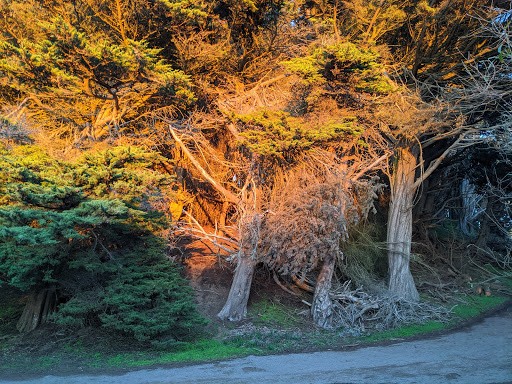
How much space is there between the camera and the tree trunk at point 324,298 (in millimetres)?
12570

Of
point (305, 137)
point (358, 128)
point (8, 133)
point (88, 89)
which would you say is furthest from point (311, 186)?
point (8, 133)

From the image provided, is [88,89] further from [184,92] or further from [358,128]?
[358,128]

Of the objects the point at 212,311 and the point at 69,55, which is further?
the point at 212,311

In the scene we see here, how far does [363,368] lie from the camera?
845 centimetres

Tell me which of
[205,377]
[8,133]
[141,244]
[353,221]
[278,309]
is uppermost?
[8,133]

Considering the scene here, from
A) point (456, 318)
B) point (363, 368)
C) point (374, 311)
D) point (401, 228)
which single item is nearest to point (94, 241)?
point (363, 368)

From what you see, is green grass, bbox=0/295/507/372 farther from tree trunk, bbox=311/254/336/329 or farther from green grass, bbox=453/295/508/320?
tree trunk, bbox=311/254/336/329

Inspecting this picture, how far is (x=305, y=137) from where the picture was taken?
1155cm

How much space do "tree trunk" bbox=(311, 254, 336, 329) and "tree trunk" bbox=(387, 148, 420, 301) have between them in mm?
2514

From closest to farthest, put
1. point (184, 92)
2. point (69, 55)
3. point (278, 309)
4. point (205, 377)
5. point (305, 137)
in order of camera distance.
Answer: point (205, 377) → point (69, 55) → point (305, 137) → point (184, 92) → point (278, 309)

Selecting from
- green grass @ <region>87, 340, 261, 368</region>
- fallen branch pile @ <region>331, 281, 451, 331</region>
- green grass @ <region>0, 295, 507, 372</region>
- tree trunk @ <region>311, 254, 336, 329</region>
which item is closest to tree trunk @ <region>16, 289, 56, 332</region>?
green grass @ <region>0, 295, 507, 372</region>

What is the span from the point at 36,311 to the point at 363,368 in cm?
839

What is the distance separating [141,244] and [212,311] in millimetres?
3518

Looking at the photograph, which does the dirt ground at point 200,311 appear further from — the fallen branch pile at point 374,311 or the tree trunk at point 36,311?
the fallen branch pile at point 374,311
